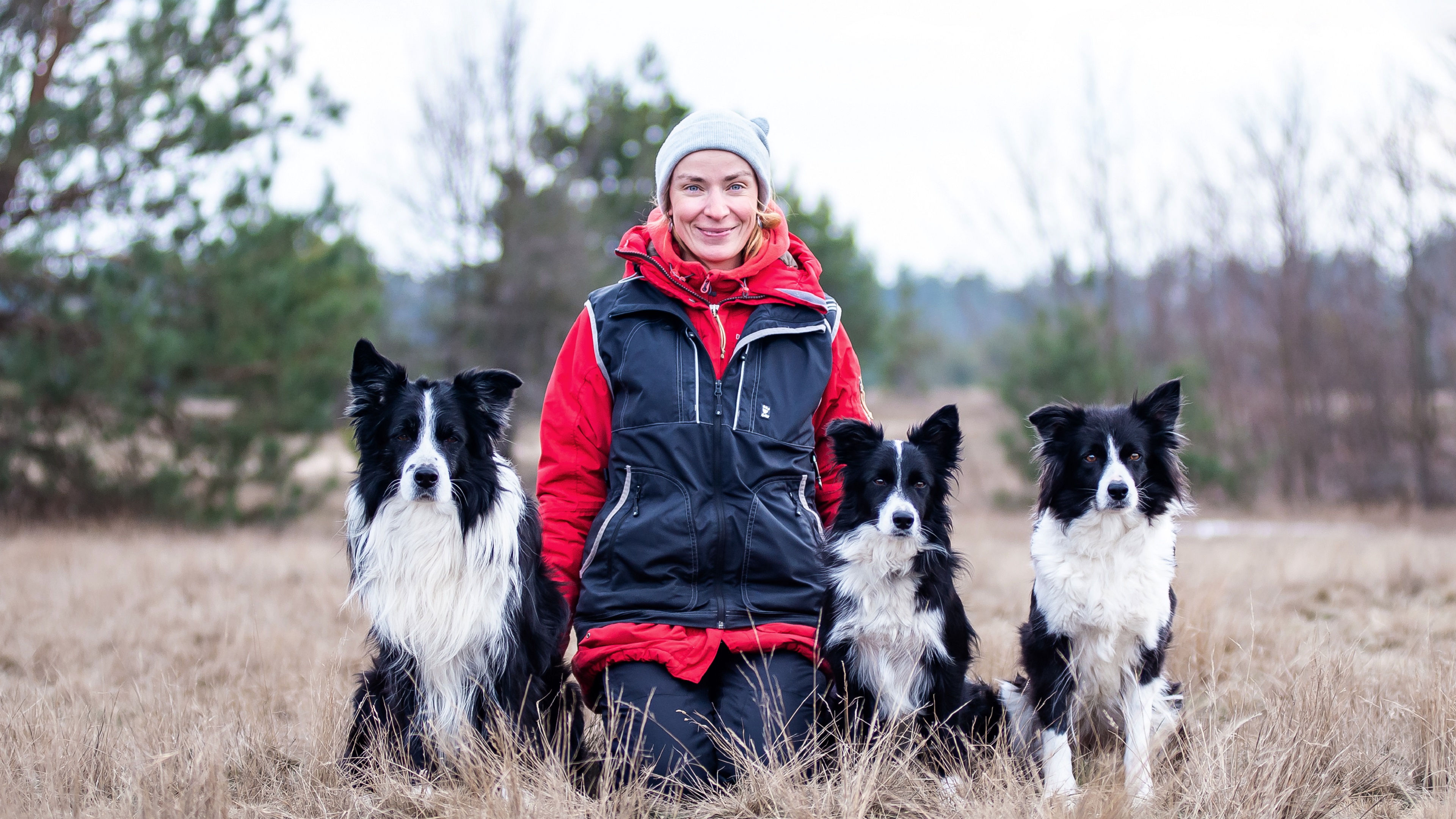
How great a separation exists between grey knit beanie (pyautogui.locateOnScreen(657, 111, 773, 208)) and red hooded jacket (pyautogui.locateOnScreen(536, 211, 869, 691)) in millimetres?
243

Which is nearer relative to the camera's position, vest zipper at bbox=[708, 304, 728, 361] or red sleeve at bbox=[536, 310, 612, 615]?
vest zipper at bbox=[708, 304, 728, 361]

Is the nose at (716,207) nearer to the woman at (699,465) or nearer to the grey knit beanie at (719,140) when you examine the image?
the woman at (699,465)

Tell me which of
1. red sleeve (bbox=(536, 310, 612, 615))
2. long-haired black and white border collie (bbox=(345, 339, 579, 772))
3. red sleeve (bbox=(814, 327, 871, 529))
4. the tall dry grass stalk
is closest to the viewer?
the tall dry grass stalk

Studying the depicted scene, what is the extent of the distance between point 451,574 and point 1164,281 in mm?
24411

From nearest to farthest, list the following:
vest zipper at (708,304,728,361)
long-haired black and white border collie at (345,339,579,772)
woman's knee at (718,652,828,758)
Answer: long-haired black and white border collie at (345,339,579,772) → woman's knee at (718,652,828,758) → vest zipper at (708,304,728,361)

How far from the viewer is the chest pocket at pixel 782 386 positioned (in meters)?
3.73

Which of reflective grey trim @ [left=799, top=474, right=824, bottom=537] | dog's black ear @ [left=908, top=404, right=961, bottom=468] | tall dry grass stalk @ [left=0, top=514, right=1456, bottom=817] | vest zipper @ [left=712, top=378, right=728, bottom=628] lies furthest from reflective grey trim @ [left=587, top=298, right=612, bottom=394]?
tall dry grass stalk @ [left=0, top=514, right=1456, bottom=817]

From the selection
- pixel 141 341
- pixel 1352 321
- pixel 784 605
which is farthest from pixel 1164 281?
pixel 784 605

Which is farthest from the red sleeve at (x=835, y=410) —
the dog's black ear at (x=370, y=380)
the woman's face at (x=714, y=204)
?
the dog's black ear at (x=370, y=380)

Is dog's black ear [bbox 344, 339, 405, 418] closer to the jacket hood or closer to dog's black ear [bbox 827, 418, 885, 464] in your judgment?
the jacket hood

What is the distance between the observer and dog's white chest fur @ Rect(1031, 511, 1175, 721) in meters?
3.45

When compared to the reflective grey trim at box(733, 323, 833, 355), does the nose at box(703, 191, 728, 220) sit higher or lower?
higher

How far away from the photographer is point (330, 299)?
14.8 metres

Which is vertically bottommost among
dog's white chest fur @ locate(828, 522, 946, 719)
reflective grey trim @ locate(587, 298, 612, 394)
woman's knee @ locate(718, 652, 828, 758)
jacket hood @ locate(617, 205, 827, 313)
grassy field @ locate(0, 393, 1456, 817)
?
grassy field @ locate(0, 393, 1456, 817)
